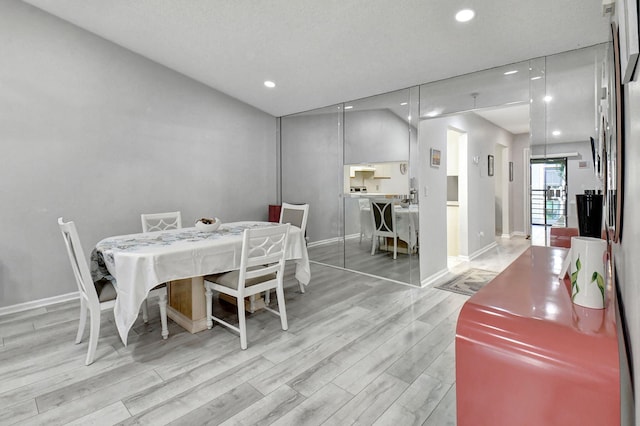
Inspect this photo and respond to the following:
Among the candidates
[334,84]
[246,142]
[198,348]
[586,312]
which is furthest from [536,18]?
[246,142]

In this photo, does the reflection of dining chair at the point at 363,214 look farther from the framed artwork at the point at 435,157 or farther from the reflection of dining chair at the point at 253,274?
the reflection of dining chair at the point at 253,274

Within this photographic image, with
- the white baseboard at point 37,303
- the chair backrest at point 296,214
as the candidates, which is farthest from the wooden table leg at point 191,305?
the white baseboard at point 37,303

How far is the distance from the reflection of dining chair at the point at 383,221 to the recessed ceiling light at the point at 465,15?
2.12 meters

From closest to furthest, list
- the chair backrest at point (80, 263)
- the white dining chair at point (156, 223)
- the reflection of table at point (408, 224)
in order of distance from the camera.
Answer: the chair backrest at point (80, 263) < the white dining chair at point (156, 223) < the reflection of table at point (408, 224)

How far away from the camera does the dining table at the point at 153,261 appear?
2.06 metres

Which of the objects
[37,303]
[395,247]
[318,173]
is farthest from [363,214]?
[37,303]

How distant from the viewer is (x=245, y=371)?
2029mm

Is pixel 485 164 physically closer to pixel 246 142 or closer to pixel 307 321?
pixel 246 142

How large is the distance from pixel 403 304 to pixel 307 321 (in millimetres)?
1046

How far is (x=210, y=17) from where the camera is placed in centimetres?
287

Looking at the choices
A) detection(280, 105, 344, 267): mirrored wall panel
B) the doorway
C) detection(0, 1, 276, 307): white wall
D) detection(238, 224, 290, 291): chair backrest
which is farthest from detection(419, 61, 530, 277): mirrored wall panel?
detection(0, 1, 276, 307): white wall

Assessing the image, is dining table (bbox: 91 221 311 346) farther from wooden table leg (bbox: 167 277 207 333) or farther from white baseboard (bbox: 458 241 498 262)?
white baseboard (bbox: 458 241 498 262)

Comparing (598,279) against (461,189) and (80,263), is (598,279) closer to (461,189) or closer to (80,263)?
(80,263)

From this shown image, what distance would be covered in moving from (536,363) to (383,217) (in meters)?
3.41
